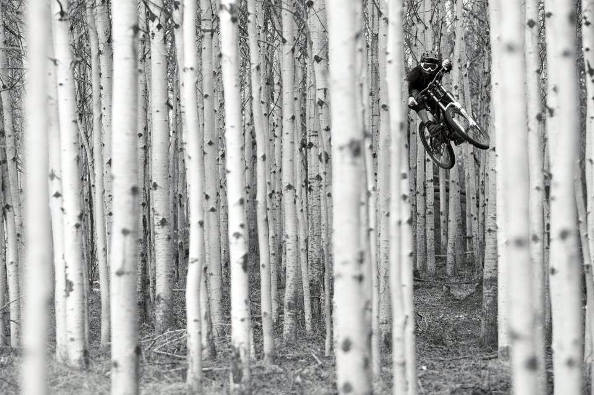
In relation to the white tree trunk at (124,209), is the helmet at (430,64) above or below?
above

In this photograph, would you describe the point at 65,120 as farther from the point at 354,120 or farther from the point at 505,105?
the point at 505,105

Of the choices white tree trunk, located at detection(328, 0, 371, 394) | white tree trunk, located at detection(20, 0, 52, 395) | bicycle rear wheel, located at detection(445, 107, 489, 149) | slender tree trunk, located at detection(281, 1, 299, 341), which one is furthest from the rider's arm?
white tree trunk, located at detection(20, 0, 52, 395)

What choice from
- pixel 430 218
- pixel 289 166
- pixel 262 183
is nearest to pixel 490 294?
pixel 289 166

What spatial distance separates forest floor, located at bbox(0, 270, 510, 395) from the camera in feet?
17.6

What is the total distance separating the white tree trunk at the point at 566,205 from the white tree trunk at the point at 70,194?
3.82 metres

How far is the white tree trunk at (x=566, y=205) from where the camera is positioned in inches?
129

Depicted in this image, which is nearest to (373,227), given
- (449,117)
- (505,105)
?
(505,105)

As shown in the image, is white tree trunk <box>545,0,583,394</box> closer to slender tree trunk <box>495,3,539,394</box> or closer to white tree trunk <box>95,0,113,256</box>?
slender tree trunk <box>495,3,539,394</box>

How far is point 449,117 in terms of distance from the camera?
788cm

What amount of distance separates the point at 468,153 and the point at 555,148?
11.8 meters

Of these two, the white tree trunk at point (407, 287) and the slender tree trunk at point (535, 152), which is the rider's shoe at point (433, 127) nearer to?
the slender tree trunk at point (535, 152)

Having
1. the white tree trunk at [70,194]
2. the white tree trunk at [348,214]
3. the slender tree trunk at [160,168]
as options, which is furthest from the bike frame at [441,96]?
the white tree trunk at [348,214]

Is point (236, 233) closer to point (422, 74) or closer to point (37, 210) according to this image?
point (37, 210)

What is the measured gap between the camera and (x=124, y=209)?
13.4 feet
